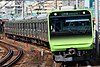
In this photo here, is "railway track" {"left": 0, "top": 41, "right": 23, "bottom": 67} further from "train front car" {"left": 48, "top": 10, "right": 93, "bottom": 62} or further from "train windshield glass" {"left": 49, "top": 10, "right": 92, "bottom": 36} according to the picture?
"train windshield glass" {"left": 49, "top": 10, "right": 92, "bottom": 36}

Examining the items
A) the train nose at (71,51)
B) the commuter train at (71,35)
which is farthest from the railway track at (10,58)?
the train nose at (71,51)

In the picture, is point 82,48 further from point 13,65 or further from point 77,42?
point 13,65

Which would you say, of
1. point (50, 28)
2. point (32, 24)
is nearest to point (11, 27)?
point (32, 24)

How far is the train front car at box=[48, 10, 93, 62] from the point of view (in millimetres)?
13531

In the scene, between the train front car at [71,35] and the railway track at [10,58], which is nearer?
the train front car at [71,35]

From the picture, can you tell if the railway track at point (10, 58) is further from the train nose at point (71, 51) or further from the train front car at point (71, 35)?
the train nose at point (71, 51)

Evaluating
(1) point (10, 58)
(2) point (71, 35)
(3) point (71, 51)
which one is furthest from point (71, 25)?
(1) point (10, 58)

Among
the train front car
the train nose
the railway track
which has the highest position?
the train front car

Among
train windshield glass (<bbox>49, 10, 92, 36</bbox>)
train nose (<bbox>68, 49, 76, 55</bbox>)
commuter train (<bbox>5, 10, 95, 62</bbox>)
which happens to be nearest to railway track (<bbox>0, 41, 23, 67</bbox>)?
commuter train (<bbox>5, 10, 95, 62</bbox>)

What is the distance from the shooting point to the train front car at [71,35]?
1353 cm

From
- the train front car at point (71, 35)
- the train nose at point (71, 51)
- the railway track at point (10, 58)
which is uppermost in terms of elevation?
the train front car at point (71, 35)

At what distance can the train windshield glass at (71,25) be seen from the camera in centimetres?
1361

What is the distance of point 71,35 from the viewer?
1362 cm

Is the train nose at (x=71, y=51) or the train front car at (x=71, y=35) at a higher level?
the train front car at (x=71, y=35)
